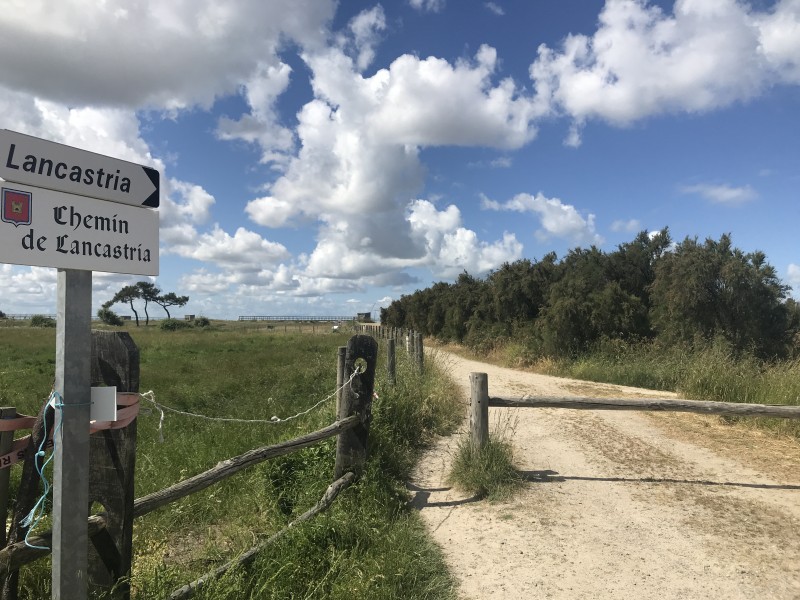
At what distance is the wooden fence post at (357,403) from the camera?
5027 millimetres

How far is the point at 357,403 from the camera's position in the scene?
5.14 metres

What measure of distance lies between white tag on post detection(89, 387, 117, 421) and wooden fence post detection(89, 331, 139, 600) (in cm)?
38

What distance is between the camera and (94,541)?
2.70m

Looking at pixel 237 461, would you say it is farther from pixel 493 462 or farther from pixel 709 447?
pixel 709 447

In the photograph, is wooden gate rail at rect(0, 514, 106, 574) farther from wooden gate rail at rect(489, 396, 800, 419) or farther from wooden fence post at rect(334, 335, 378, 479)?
wooden gate rail at rect(489, 396, 800, 419)

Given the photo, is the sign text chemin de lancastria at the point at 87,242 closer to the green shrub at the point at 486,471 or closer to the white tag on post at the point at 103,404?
the white tag on post at the point at 103,404

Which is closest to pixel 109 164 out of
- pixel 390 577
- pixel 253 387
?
pixel 390 577

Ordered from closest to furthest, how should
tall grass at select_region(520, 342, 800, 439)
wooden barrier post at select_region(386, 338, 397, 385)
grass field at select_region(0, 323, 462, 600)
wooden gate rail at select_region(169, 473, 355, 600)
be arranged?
wooden gate rail at select_region(169, 473, 355, 600) → grass field at select_region(0, 323, 462, 600) → tall grass at select_region(520, 342, 800, 439) → wooden barrier post at select_region(386, 338, 397, 385)

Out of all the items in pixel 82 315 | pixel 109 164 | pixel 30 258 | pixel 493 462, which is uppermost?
pixel 109 164

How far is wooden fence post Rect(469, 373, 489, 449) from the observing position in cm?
582

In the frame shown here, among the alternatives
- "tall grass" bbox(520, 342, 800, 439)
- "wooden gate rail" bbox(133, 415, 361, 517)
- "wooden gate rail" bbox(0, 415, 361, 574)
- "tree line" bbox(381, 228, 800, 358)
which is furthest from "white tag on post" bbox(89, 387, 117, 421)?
"tree line" bbox(381, 228, 800, 358)

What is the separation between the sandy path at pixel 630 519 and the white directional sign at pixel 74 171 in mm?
3253

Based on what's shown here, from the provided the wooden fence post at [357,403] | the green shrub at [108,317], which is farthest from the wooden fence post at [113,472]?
the green shrub at [108,317]

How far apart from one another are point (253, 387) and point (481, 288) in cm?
1917
